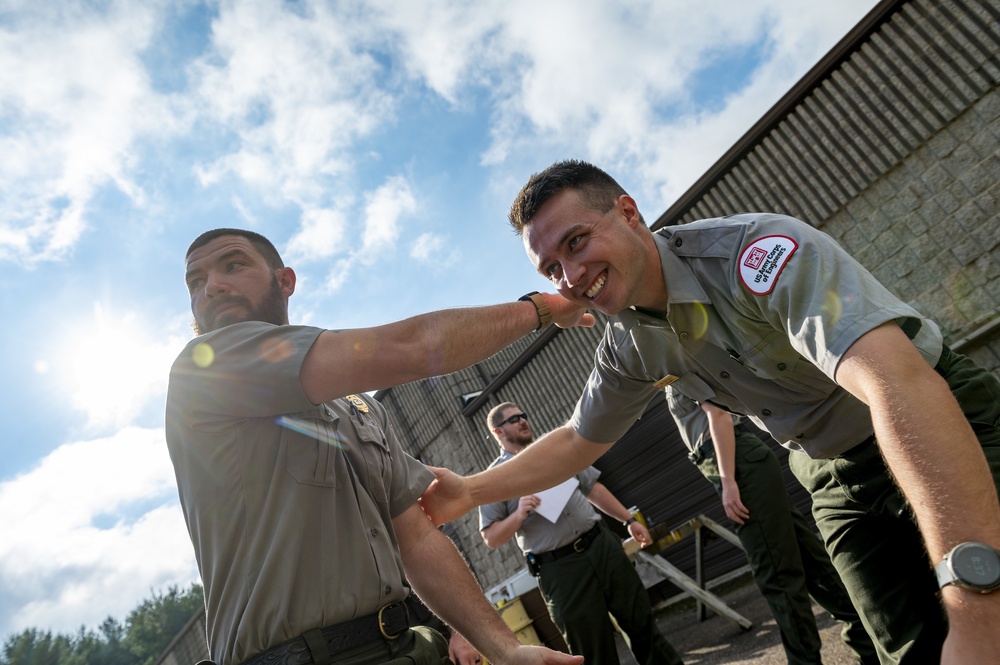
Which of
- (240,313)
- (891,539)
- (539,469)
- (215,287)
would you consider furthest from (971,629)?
(215,287)

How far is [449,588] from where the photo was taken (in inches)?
88.0

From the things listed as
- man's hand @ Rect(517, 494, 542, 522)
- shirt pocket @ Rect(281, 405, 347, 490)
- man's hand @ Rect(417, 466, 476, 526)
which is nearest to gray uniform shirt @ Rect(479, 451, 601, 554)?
man's hand @ Rect(517, 494, 542, 522)

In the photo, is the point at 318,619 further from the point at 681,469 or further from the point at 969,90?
the point at 681,469

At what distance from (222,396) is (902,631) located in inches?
93.5

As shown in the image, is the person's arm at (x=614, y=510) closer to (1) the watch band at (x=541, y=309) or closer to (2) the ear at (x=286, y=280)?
(1) the watch band at (x=541, y=309)

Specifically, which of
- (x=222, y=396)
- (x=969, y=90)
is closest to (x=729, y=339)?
(x=222, y=396)

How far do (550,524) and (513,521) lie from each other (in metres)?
0.30

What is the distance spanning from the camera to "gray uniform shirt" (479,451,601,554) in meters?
4.82

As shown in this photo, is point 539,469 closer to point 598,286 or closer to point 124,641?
point 598,286

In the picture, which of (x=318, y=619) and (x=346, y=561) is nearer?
(x=318, y=619)

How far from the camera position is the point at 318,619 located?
1.68 m

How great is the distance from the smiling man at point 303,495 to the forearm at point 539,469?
2.39ft

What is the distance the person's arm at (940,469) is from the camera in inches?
45.5

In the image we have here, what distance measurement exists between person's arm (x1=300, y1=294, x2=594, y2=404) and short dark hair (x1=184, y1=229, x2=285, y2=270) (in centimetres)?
85
